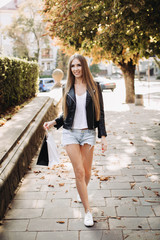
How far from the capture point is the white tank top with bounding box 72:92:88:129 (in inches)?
137

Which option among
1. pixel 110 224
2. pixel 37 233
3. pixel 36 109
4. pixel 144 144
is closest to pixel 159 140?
pixel 144 144

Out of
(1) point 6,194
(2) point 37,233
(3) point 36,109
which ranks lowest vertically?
(2) point 37,233

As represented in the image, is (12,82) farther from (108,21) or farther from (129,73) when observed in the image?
(129,73)

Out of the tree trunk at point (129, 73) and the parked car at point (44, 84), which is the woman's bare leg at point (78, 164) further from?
the parked car at point (44, 84)

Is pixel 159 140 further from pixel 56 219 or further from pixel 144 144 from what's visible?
pixel 56 219

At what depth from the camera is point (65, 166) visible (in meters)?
5.85

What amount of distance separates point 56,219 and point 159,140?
483 centimetres

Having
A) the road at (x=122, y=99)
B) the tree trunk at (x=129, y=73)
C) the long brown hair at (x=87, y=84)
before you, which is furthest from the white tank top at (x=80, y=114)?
the tree trunk at (x=129, y=73)

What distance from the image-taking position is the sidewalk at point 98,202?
10.9 feet

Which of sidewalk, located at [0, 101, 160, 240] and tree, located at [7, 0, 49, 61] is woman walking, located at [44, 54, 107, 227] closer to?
sidewalk, located at [0, 101, 160, 240]

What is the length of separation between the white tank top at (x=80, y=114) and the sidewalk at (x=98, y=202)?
1.25 metres

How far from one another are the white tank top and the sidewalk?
1246 mm

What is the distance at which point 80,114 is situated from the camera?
3.51 metres

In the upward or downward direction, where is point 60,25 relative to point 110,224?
upward
